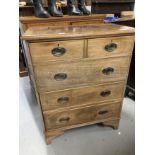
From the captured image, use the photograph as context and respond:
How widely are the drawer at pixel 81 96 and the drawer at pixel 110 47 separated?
253 mm

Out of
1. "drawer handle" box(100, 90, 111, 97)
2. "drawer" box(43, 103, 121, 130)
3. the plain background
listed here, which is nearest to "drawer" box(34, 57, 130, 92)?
"drawer handle" box(100, 90, 111, 97)

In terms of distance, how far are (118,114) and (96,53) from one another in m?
0.64

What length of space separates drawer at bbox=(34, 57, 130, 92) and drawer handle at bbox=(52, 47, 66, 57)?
67 millimetres

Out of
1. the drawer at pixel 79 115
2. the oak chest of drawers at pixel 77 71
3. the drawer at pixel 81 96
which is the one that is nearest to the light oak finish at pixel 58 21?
the oak chest of drawers at pixel 77 71

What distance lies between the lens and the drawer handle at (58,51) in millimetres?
1000

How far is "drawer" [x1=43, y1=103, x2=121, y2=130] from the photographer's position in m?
1.27

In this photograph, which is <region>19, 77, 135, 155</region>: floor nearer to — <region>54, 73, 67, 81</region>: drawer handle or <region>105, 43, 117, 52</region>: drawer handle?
<region>54, 73, 67, 81</region>: drawer handle
